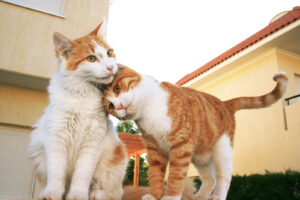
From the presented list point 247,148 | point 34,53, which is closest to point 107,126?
point 34,53

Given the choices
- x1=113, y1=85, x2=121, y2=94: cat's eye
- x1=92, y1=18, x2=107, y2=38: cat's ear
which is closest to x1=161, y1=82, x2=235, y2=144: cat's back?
x1=113, y1=85, x2=121, y2=94: cat's eye

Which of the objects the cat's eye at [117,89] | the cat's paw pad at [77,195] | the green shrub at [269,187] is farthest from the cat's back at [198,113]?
the green shrub at [269,187]

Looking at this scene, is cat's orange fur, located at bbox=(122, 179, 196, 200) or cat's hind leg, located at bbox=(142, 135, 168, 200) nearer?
cat's hind leg, located at bbox=(142, 135, 168, 200)

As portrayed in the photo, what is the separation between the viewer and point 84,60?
1874mm

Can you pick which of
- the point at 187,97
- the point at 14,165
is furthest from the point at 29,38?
the point at 187,97

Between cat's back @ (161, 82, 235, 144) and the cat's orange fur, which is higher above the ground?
cat's back @ (161, 82, 235, 144)

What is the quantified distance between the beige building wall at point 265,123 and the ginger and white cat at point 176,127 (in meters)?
3.58

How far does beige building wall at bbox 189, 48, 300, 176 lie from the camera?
5.52m

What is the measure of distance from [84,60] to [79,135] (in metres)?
0.50

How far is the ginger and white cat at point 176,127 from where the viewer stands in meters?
1.93

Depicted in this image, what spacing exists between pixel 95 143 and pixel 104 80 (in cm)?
43

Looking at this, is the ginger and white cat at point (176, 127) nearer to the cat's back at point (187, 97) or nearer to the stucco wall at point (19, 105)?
the cat's back at point (187, 97)

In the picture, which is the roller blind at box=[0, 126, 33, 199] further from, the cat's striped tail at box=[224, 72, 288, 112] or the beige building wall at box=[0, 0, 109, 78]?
the cat's striped tail at box=[224, 72, 288, 112]

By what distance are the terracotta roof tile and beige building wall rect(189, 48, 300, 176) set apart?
0.53 meters
